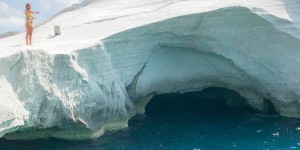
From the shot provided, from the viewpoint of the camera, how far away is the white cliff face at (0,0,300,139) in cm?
1348

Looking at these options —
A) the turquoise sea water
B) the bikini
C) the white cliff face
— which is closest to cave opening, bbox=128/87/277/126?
the turquoise sea water

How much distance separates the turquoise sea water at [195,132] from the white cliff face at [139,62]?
0.60 m

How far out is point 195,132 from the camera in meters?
16.2

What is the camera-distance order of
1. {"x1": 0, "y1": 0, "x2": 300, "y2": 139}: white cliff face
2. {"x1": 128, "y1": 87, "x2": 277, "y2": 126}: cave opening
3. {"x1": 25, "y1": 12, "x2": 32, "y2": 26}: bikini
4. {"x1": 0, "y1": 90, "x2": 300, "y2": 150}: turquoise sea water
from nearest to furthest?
{"x1": 0, "y1": 0, "x2": 300, "y2": 139}: white cliff face < {"x1": 0, "y1": 90, "x2": 300, "y2": 150}: turquoise sea water < {"x1": 25, "y1": 12, "x2": 32, "y2": 26}: bikini < {"x1": 128, "y1": 87, "x2": 277, "y2": 126}: cave opening

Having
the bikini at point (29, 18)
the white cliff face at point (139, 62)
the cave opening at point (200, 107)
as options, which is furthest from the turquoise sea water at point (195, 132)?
the bikini at point (29, 18)

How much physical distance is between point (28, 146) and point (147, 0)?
33.6ft

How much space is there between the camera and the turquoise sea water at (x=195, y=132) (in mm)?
14445

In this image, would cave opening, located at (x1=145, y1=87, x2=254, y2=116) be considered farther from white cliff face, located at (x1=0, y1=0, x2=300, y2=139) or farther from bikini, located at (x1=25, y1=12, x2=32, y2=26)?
bikini, located at (x1=25, y1=12, x2=32, y2=26)

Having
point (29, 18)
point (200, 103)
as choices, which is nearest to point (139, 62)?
point (29, 18)

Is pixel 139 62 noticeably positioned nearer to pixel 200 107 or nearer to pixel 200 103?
pixel 200 107

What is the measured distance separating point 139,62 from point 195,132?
11.9 ft

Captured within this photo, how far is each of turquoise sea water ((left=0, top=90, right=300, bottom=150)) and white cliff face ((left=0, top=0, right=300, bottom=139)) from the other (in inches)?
23.5

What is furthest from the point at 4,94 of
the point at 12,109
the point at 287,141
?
the point at 287,141

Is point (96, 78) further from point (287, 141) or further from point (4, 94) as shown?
point (287, 141)
